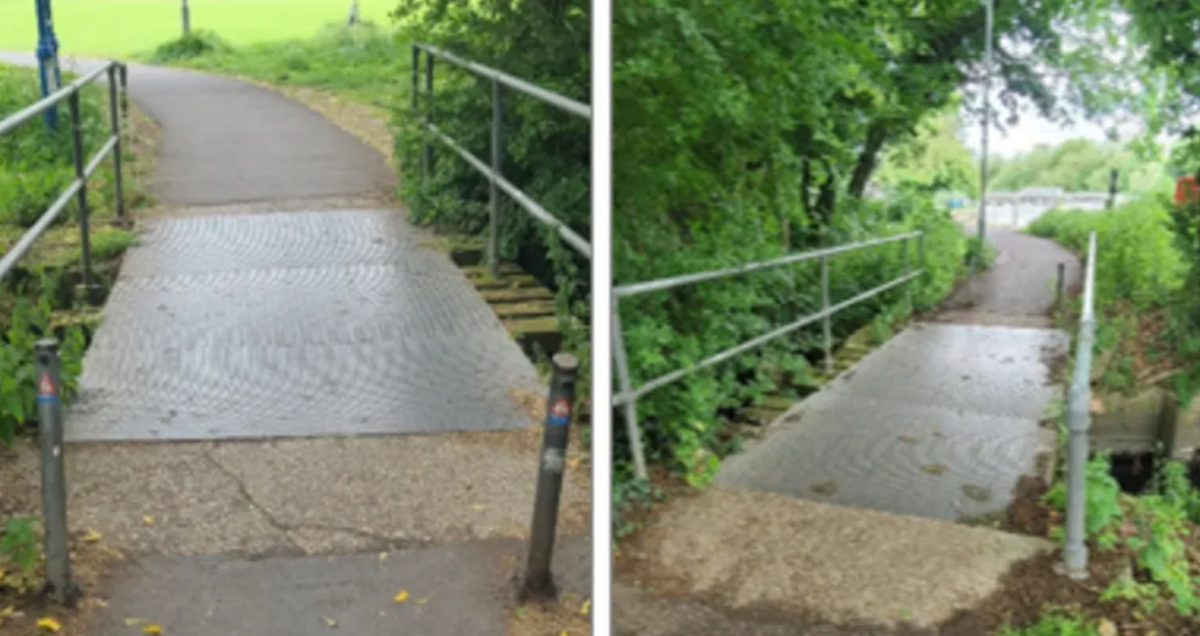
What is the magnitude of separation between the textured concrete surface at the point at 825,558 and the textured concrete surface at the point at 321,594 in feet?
1.04

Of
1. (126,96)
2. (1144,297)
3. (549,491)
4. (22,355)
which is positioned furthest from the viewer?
(549,491)

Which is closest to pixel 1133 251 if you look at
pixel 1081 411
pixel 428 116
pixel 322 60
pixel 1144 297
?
pixel 1144 297

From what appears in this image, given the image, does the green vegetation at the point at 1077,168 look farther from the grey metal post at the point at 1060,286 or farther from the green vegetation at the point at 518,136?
the green vegetation at the point at 518,136

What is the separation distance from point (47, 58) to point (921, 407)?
1179 millimetres

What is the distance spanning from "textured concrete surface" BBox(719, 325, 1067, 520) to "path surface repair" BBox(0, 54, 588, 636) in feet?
1.02

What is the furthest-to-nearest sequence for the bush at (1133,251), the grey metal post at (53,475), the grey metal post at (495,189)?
the grey metal post at (495,189) → the bush at (1133,251) → the grey metal post at (53,475)

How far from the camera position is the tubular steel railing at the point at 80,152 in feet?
4.33

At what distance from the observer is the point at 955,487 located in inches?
66.9

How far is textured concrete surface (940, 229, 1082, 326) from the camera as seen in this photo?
63.2 inches

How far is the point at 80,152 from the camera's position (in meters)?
1.39

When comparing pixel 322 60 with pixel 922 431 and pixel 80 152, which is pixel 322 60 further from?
pixel 922 431

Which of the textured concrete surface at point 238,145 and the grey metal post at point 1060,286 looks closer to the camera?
the textured concrete surface at point 238,145

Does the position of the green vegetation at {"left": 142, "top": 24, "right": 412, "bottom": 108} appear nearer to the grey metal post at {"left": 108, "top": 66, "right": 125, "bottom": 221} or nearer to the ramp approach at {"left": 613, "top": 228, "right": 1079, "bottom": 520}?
the grey metal post at {"left": 108, "top": 66, "right": 125, "bottom": 221}

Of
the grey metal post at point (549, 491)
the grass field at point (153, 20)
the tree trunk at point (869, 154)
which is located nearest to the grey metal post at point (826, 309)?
the tree trunk at point (869, 154)
